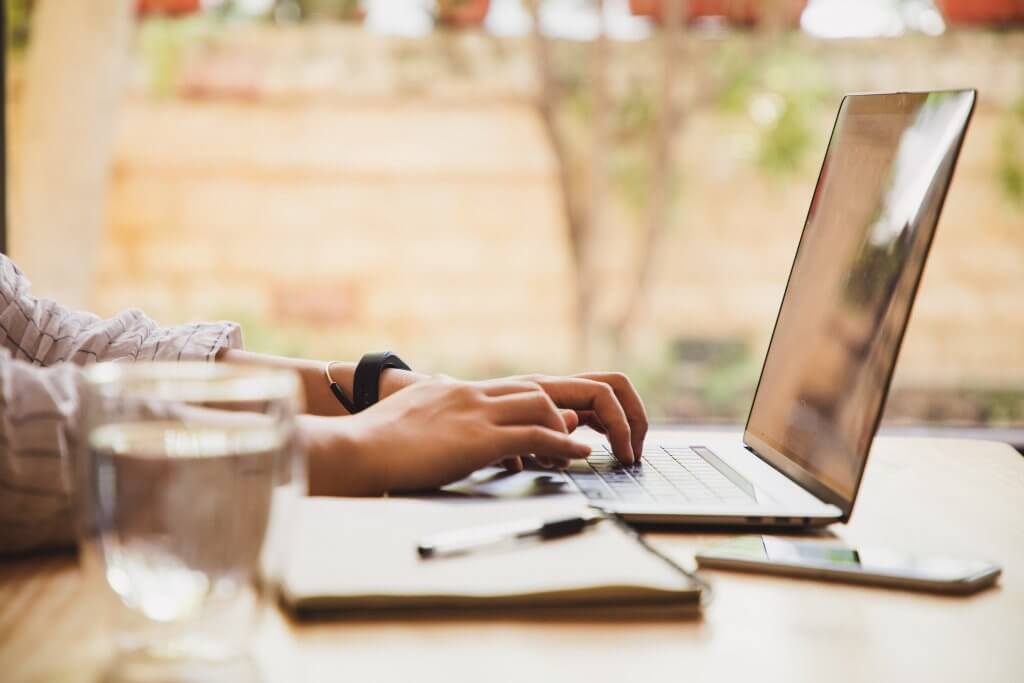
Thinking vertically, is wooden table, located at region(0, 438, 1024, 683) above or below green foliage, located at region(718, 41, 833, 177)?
below

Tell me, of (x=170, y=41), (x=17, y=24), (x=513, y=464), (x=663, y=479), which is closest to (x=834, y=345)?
(x=663, y=479)

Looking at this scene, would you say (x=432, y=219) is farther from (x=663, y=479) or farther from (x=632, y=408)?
(x=663, y=479)

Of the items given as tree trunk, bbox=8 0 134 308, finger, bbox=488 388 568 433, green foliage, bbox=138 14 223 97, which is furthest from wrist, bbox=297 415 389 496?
green foliage, bbox=138 14 223 97

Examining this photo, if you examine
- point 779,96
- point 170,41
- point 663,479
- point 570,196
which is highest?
point 170,41

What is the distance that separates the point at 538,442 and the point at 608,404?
15 cm

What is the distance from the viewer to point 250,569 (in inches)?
20.5

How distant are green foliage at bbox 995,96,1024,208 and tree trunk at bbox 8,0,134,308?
10.2 feet

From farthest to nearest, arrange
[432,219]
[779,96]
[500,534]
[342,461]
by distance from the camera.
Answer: [432,219] < [779,96] < [342,461] < [500,534]

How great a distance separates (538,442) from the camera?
2.98 feet

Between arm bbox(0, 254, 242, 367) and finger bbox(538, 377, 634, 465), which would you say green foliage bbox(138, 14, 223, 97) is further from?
finger bbox(538, 377, 634, 465)

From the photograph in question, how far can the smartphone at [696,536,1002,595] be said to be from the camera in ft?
2.36

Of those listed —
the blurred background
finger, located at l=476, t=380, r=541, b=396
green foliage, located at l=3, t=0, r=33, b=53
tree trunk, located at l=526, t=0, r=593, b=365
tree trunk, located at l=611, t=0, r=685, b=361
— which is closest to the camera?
finger, located at l=476, t=380, r=541, b=396

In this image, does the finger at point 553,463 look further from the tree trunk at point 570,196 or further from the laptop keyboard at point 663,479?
the tree trunk at point 570,196

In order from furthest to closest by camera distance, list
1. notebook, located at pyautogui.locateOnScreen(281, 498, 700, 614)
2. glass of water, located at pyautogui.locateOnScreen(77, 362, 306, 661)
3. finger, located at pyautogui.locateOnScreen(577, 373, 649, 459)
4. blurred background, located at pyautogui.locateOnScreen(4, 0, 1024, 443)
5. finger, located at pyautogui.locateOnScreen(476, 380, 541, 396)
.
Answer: blurred background, located at pyautogui.locateOnScreen(4, 0, 1024, 443) < finger, located at pyautogui.locateOnScreen(577, 373, 649, 459) < finger, located at pyautogui.locateOnScreen(476, 380, 541, 396) < notebook, located at pyautogui.locateOnScreen(281, 498, 700, 614) < glass of water, located at pyautogui.locateOnScreen(77, 362, 306, 661)
